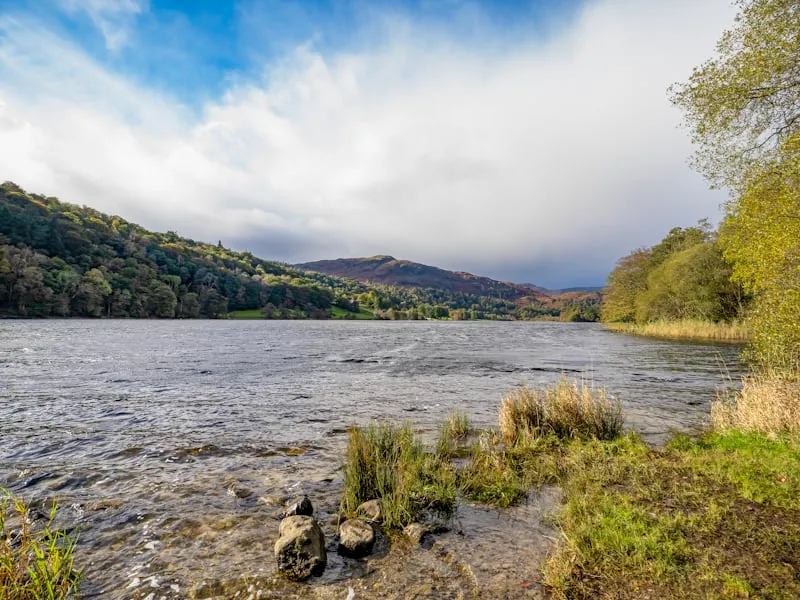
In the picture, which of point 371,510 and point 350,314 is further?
point 350,314

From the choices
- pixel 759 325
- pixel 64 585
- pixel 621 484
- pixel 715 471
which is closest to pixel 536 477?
pixel 621 484

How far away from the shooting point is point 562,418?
1130 cm

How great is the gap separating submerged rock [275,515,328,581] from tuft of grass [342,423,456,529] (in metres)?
1.31

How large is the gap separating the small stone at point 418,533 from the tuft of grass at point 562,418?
4963mm

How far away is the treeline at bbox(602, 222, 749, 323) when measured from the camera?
52625mm

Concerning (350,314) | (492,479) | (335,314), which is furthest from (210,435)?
(350,314)

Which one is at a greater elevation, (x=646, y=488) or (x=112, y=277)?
(x=112, y=277)

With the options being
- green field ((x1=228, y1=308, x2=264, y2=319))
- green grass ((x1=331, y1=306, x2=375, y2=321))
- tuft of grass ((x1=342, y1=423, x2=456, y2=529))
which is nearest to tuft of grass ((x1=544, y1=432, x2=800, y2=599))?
tuft of grass ((x1=342, y1=423, x2=456, y2=529))

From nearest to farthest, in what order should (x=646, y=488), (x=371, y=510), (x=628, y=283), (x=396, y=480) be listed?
(x=371, y=510) → (x=646, y=488) → (x=396, y=480) → (x=628, y=283)

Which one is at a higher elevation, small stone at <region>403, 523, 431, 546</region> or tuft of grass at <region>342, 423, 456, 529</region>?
tuft of grass at <region>342, 423, 456, 529</region>

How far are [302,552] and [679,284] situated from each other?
65078 millimetres

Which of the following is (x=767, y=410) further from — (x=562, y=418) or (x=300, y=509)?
(x=300, y=509)

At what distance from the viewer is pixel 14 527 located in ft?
21.4

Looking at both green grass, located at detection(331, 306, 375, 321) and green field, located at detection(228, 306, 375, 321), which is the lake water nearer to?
green field, located at detection(228, 306, 375, 321)
